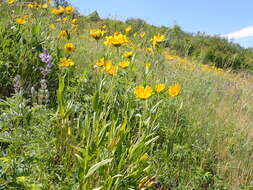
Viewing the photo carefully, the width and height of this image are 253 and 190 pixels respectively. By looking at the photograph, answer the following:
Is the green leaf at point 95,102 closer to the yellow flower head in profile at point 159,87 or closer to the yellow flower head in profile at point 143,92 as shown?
the yellow flower head in profile at point 143,92

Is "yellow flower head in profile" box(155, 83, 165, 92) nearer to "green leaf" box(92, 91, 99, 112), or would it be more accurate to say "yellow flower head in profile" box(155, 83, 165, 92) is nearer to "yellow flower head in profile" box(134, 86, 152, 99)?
"yellow flower head in profile" box(134, 86, 152, 99)

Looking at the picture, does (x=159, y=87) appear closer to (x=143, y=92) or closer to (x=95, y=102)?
(x=143, y=92)

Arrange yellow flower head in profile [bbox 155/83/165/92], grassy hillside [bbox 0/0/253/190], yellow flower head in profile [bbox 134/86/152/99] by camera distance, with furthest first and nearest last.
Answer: yellow flower head in profile [bbox 155/83/165/92]
yellow flower head in profile [bbox 134/86/152/99]
grassy hillside [bbox 0/0/253/190]

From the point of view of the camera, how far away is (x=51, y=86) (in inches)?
81.7

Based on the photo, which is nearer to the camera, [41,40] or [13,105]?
[13,105]

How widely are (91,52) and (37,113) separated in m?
2.03

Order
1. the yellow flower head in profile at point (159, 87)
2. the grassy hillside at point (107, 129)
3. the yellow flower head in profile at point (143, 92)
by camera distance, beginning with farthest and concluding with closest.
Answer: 1. the yellow flower head in profile at point (159, 87)
2. the yellow flower head in profile at point (143, 92)
3. the grassy hillside at point (107, 129)

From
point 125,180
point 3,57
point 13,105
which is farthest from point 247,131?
point 3,57

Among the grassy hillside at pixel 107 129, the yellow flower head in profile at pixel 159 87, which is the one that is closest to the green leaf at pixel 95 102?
the grassy hillside at pixel 107 129

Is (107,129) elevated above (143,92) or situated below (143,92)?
below

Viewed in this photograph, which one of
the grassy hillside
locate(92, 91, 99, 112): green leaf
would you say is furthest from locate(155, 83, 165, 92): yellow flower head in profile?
locate(92, 91, 99, 112): green leaf

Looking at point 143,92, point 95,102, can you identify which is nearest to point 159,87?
point 143,92

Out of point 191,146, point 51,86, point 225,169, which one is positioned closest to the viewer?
point 225,169

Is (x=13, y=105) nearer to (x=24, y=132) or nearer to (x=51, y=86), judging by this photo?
(x=24, y=132)
